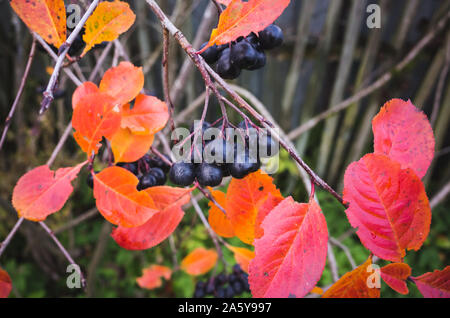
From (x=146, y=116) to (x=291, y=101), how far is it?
1.91 metres

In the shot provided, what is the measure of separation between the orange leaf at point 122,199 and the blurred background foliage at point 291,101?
46.7 inches

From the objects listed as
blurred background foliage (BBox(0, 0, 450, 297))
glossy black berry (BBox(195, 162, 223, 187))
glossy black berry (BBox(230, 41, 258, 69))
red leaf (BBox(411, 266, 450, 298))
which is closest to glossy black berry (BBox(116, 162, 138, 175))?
glossy black berry (BBox(195, 162, 223, 187))

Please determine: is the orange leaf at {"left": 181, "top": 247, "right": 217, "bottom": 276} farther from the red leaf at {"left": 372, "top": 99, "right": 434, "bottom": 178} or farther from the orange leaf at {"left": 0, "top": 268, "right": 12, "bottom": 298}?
the red leaf at {"left": 372, "top": 99, "right": 434, "bottom": 178}

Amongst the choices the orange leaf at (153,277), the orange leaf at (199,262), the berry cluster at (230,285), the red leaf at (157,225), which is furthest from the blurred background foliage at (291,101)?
the red leaf at (157,225)

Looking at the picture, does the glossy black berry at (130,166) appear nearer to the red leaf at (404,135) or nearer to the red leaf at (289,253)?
the red leaf at (289,253)

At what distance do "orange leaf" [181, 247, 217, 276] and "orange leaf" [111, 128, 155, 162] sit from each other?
2.72 feet

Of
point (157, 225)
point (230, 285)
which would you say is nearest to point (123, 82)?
point (157, 225)

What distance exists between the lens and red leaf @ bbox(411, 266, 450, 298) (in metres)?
0.50

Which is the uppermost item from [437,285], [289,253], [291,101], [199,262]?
[289,253]

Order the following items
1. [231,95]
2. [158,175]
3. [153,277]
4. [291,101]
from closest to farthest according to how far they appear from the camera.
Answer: [231,95] → [158,175] → [153,277] → [291,101]

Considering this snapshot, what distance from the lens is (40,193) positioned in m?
0.54

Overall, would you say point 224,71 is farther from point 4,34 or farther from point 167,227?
point 4,34

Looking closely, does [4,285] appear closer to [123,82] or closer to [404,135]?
[123,82]

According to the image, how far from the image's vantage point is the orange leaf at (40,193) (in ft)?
1.71
